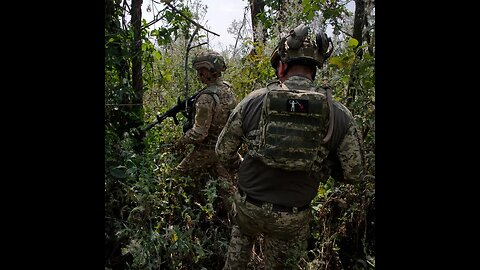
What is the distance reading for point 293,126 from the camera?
2.22m

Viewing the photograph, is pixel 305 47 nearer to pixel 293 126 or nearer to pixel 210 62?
pixel 293 126

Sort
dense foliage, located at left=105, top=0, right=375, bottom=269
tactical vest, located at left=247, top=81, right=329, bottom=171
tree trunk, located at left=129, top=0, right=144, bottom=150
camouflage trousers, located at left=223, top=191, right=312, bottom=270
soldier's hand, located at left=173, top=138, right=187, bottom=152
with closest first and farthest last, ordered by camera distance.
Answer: tactical vest, located at left=247, top=81, right=329, bottom=171 < camouflage trousers, located at left=223, top=191, right=312, bottom=270 < dense foliage, located at left=105, top=0, right=375, bottom=269 < tree trunk, located at left=129, top=0, right=144, bottom=150 < soldier's hand, located at left=173, top=138, right=187, bottom=152

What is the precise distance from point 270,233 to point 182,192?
1.35m

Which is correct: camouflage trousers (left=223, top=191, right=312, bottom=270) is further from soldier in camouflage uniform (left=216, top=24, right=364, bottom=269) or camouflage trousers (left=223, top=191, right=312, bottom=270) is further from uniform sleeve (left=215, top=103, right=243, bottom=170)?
uniform sleeve (left=215, top=103, right=243, bottom=170)

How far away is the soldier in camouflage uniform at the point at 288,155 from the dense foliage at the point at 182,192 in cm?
48

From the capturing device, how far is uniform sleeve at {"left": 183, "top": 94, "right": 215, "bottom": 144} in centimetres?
402

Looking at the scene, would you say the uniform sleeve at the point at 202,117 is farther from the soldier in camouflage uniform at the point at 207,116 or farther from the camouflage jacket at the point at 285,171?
the camouflage jacket at the point at 285,171

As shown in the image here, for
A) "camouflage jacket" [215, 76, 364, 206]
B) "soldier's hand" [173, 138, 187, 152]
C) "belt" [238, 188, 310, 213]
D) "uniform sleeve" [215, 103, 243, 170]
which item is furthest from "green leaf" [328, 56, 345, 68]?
"soldier's hand" [173, 138, 187, 152]

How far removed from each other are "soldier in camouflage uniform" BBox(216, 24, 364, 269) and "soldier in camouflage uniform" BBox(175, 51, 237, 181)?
147 cm

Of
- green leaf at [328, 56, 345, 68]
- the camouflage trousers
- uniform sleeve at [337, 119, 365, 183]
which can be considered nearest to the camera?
uniform sleeve at [337, 119, 365, 183]

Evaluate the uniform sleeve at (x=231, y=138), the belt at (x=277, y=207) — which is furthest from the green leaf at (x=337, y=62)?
the belt at (x=277, y=207)

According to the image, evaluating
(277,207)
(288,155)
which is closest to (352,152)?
(288,155)
